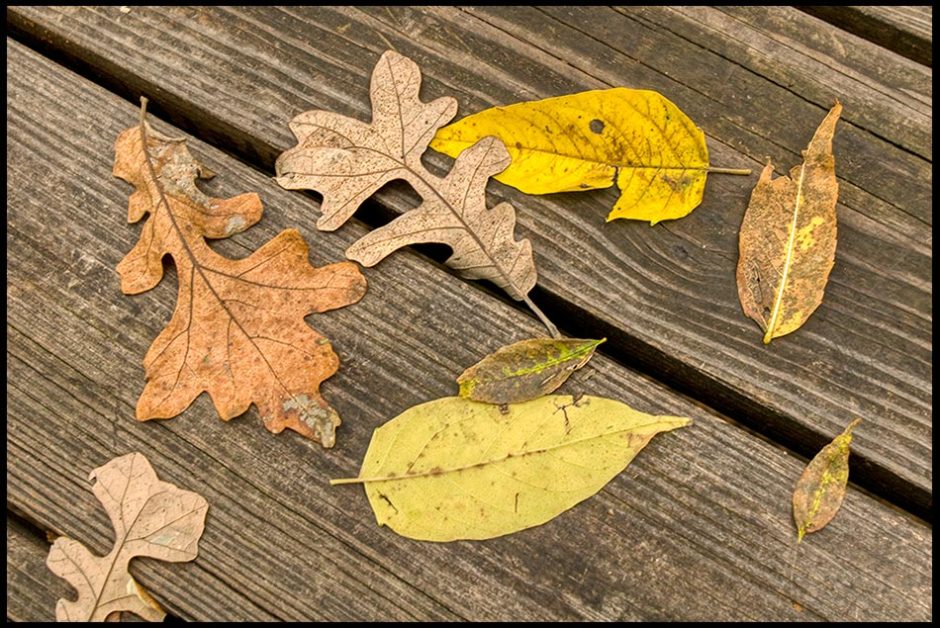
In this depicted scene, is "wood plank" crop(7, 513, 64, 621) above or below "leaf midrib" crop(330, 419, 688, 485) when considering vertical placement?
below

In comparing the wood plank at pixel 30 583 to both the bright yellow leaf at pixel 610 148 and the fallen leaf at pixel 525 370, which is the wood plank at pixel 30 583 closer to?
the fallen leaf at pixel 525 370

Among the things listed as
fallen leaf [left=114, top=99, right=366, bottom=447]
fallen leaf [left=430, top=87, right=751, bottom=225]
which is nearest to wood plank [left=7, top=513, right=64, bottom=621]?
fallen leaf [left=114, top=99, right=366, bottom=447]

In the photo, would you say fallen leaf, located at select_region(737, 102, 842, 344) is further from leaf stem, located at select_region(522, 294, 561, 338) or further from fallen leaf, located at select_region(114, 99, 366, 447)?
fallen leaf, located at select_region(114, 99, 366, 447)

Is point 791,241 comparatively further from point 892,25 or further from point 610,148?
point 892,25

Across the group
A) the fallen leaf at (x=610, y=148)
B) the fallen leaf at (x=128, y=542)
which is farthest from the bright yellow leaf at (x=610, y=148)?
the fallen leaf at (x=128, y=542)

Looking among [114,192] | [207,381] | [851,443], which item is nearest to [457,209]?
[207,381]

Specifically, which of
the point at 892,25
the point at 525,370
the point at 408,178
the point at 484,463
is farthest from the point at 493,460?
the point at 892,25
